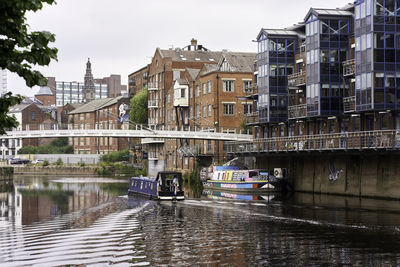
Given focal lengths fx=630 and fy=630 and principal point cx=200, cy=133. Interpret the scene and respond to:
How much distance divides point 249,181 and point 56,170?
5566 centimetres

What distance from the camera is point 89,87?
17050cm

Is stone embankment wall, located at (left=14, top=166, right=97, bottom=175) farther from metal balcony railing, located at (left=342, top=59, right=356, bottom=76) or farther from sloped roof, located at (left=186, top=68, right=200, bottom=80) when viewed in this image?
metal balcony railing, located at (left=342, top=59, right=356, bottom=76)

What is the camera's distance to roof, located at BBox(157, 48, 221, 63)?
87.8 m

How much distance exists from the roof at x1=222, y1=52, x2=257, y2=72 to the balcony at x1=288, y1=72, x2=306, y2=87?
1685 cm

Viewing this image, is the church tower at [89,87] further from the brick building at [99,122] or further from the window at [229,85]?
the window at [229,85]

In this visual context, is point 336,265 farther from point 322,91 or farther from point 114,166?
point 114,166

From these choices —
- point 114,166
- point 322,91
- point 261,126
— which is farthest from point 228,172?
point 114,166

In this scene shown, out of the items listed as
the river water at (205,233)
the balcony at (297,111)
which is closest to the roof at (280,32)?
the balcony at (297,111)

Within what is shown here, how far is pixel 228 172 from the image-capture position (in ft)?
182

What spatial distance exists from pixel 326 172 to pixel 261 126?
14.0m

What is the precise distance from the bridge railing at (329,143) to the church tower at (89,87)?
112599mm

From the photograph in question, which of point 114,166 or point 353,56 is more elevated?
point 353,56

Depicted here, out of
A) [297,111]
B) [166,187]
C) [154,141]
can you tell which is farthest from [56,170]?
[166,187]


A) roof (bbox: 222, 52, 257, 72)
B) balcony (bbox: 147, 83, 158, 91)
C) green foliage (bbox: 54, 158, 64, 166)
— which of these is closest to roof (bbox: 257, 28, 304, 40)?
roof (bbox: 222, 52, 257, 72)
